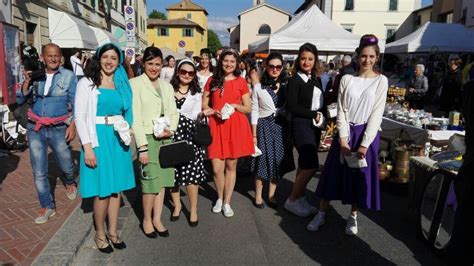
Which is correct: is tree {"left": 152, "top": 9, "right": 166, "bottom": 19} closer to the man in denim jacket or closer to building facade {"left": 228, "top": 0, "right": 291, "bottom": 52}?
building facade {"left": 228, "top": 0, "right": 291, "bottom": 52}

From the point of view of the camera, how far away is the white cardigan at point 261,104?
4473 mm

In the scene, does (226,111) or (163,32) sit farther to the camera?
(163,32)

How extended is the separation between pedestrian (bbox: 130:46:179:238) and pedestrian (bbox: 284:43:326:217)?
1289 millimetres

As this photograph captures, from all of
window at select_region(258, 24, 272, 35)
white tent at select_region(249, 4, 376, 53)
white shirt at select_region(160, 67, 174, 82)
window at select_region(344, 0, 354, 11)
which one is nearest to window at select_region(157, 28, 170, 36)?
window at select_region(258, 24, 272, 35)

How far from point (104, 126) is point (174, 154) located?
731 millimetres

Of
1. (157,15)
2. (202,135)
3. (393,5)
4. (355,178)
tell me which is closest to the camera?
(355,178)

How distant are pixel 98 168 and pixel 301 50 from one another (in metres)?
2.42

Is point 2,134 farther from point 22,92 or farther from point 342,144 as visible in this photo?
point 342,144

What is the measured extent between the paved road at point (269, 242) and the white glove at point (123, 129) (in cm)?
111

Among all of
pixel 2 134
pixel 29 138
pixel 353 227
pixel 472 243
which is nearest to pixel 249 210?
pixel 353 227

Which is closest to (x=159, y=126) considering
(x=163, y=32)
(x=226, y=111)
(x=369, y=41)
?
(x=226, y=111)

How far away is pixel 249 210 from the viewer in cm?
481

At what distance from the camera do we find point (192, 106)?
13.8 feet

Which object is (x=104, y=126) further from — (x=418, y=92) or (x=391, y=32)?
(x=391, y=32)
